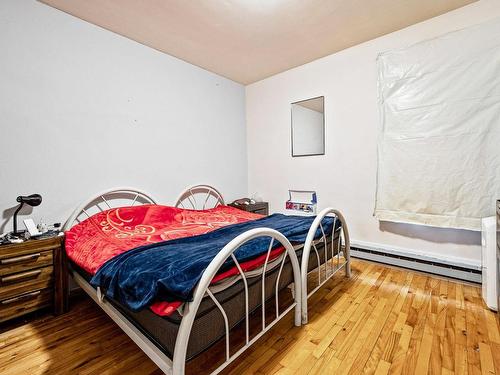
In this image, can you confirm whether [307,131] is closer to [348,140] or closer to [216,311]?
[348,140]

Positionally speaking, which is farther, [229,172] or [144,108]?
[229,172]

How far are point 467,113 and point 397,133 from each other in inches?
21.3

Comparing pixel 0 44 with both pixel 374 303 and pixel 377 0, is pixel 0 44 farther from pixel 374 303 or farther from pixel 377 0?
pixel 374 303

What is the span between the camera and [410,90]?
93.1 inches

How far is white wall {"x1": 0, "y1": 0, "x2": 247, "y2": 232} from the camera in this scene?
1876 millimetres

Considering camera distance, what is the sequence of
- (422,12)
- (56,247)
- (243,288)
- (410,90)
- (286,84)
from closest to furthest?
(243,288), (56,247), (422,12), (410,90), (286,84)

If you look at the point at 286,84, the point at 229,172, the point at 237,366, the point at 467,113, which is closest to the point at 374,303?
the point at 237,366

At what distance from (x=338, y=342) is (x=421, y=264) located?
1.49 meters

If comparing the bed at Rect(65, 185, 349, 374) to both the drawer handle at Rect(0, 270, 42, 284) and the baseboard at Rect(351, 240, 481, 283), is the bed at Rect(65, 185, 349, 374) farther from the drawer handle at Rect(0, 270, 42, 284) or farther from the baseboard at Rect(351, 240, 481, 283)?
the baseboard at Rect(351, 240, 481, 283)

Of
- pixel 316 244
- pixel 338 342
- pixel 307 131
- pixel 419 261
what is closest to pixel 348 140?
pixel 307 131

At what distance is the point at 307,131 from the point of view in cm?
329

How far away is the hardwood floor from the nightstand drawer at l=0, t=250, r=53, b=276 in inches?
16.8

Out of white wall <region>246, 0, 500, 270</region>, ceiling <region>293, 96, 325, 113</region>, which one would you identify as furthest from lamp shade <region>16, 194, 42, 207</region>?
ceiling <region>293, 96, 325, 113</region>

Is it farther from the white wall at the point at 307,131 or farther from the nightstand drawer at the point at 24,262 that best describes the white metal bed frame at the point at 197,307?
the white wall at the point at 307,131
